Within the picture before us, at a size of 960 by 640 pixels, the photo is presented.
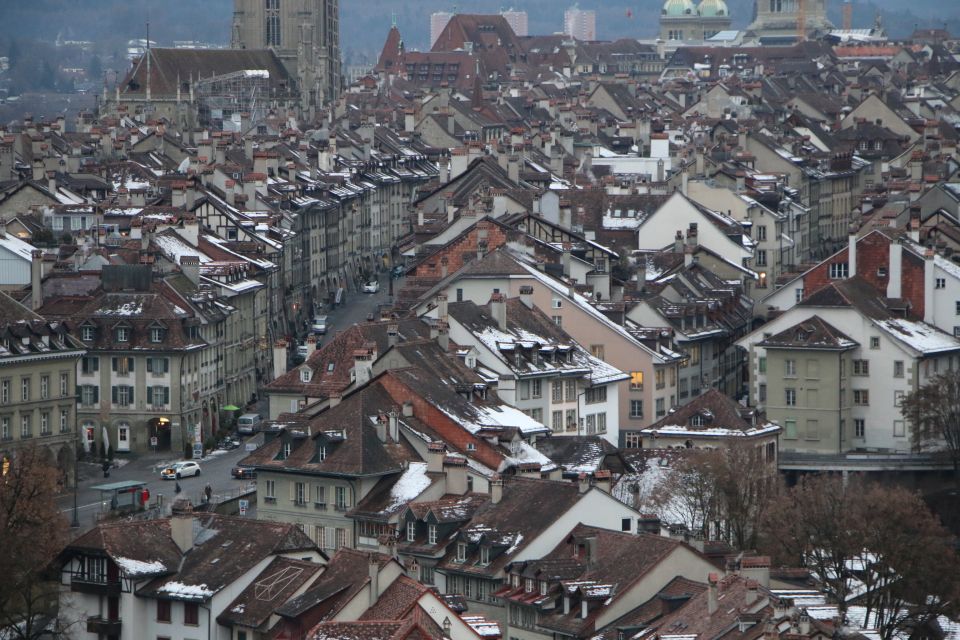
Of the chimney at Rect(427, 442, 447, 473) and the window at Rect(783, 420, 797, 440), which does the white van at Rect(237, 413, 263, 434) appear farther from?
the chimney at Rect(427, 442, 447, 473)

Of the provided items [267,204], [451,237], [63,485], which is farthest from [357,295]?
[63,485]

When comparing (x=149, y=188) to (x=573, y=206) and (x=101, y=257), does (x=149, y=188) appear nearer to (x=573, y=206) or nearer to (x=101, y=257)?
(x=573, y=206)

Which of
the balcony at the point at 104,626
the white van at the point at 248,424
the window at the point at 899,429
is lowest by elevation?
the white van at the point at 248,424

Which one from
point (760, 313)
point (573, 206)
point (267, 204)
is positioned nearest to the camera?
point (760, 313)

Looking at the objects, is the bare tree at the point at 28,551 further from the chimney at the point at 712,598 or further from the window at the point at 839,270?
the window at the point at 839,270

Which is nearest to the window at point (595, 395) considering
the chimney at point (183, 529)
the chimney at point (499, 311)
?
the chimney at point (499, 311)

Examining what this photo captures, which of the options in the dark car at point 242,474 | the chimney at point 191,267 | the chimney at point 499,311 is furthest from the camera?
the chimney at point 191,267
